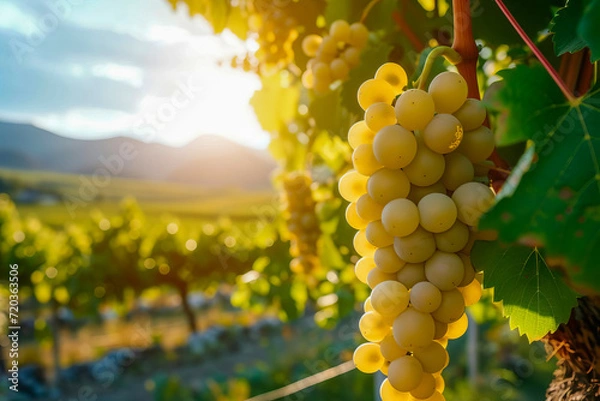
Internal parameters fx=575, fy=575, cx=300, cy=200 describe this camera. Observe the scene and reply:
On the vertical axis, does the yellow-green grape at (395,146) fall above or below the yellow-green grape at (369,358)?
above

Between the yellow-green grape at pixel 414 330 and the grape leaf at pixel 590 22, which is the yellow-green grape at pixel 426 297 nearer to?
the yellow-green grape at pixel 414 330

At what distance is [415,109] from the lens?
19.0 inches

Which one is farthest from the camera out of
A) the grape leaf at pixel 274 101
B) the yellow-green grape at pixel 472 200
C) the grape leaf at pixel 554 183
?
the grape leaf at pixel 274 101

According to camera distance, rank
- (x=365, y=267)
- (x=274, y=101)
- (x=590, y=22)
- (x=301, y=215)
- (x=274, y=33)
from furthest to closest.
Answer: (x=274, y=101) < (x=301, y=215) < (x=274, y=33) < (x=365, y=267) < (x=590, y=22)

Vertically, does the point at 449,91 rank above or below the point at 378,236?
above

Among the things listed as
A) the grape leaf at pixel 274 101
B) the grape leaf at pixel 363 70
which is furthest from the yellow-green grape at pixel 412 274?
the grape leaf at pixel 274 101

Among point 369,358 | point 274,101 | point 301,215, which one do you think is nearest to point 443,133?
point 369,358

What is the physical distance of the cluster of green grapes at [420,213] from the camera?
0.49m

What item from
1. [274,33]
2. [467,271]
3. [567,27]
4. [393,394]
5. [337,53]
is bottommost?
[393,394]

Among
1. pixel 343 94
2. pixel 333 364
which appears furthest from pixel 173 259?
pixel 343 94

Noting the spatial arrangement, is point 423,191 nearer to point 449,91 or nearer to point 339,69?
point 449,91

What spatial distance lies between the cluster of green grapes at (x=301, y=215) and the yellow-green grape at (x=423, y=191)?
2.75 ft

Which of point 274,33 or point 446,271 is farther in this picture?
point 274,33

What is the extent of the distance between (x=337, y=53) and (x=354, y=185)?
0.37 metres
